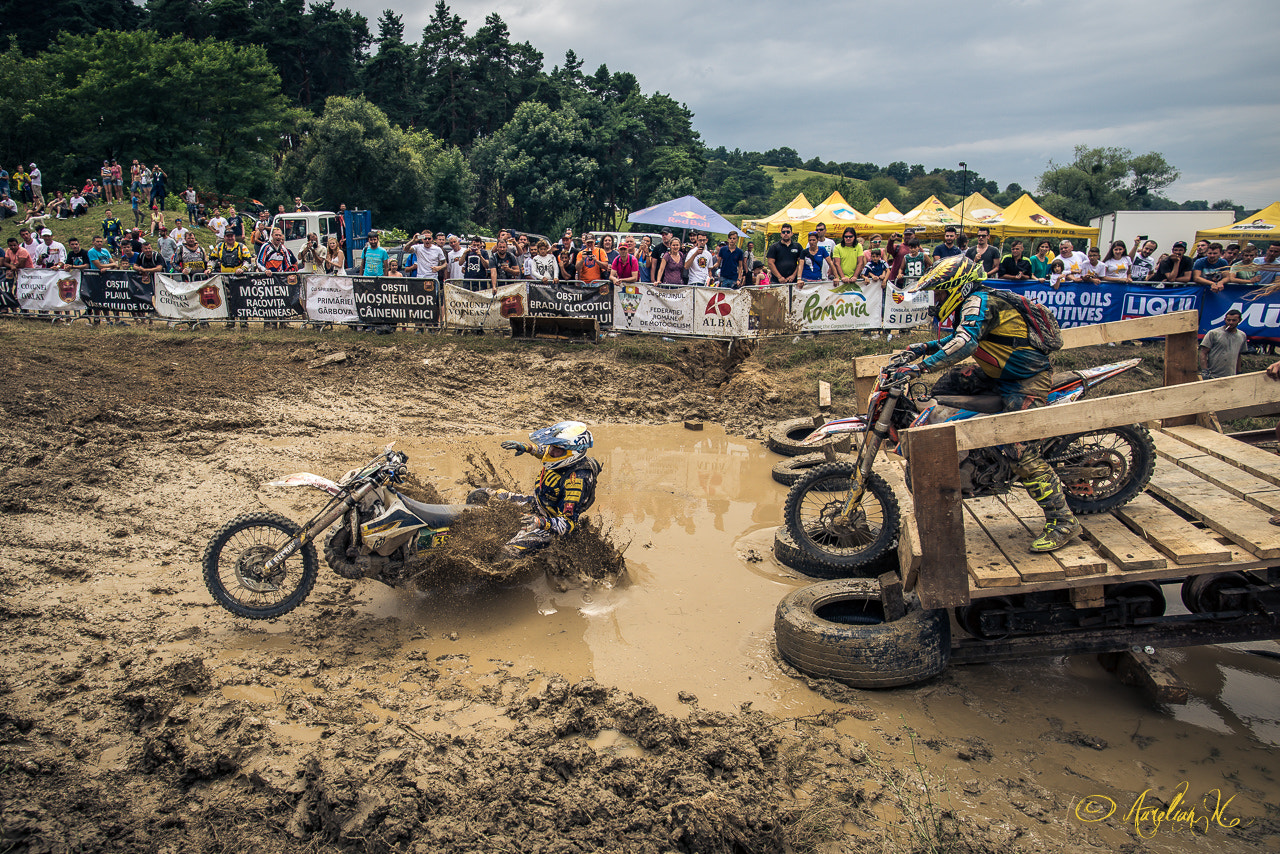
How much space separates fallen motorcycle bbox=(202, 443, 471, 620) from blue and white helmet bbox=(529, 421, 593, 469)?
1002mm

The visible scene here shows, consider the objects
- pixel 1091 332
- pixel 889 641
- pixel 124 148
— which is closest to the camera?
pixel 889 641

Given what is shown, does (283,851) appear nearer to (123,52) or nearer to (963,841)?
(963,841)

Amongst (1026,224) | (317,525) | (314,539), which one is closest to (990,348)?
(317,525)

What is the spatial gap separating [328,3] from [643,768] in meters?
79.4

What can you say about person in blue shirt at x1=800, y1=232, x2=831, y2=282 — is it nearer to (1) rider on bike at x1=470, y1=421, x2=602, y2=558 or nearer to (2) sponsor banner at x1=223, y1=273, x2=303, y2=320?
(1) rider on bike at x1=470, y1=421, x2=602, y2=558

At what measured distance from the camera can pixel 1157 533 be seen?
4684 millimetres

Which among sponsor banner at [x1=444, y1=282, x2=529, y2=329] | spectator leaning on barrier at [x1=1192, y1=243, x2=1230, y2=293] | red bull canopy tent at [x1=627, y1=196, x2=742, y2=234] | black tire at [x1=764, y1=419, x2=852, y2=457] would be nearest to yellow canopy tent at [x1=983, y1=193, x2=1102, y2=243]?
red bull canopy tent at [x1=627, y1=196, x2=742, y2=234]

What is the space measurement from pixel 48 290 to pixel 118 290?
185 centimetres

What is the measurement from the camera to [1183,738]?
4.43 metres

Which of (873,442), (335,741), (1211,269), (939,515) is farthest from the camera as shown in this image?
(1211,269)

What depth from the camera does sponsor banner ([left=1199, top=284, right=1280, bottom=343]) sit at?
1171cm

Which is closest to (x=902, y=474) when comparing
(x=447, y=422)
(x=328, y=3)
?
(x=447, y=422)

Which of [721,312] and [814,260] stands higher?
[814,260]

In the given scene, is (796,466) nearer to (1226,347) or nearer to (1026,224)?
(1226,347)
